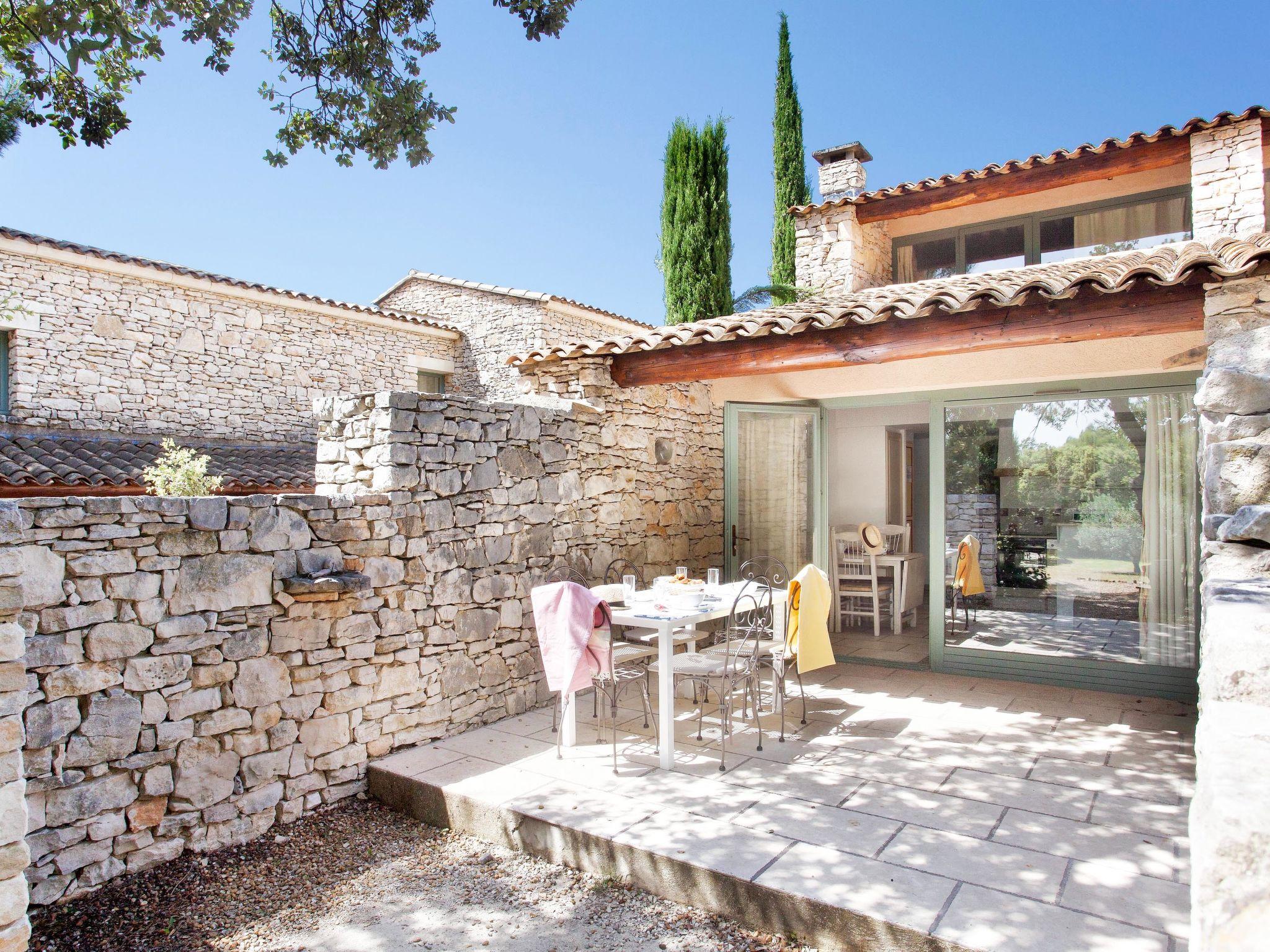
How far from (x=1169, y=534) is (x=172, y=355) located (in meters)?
11.3

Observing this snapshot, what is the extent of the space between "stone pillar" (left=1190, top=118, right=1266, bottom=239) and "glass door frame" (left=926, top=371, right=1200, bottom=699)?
2233mm

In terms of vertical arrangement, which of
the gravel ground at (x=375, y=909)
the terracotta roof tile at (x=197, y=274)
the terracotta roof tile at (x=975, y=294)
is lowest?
the gravel ground at (x=375, y=909)

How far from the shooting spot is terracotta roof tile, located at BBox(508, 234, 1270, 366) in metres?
4.13

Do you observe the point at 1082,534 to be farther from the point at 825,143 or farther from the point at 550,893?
the point at 825,143

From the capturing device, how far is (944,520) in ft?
20.7

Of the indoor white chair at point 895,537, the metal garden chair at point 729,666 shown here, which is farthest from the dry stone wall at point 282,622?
the indoor white chair at point 895,537

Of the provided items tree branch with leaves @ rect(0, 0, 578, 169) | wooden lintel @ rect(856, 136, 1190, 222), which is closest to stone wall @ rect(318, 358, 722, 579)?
tree branch with leaves @ rect(0, 0, 578, 169)

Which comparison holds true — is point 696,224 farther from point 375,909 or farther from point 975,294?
point 375,909

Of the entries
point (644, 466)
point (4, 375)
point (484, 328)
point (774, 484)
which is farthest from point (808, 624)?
point (484, 328)

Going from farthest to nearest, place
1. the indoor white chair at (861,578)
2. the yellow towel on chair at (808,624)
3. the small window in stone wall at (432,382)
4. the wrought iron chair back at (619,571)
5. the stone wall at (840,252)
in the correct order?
the small window in stone wall at (432,382) < the stone wall at (840,252) < the indoor white chair at (861,578) < the wrought iron chair back at (619,571) < the yellow towel on chair at (808,624)

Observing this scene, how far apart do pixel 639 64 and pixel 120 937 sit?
11566mm

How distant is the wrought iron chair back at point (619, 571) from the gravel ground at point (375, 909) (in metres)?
2.65

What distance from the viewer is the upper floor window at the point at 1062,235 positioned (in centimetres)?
727

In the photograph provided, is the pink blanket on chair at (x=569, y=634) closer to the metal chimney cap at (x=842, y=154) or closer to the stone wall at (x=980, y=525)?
the stone wall at (x=980, y=525)
